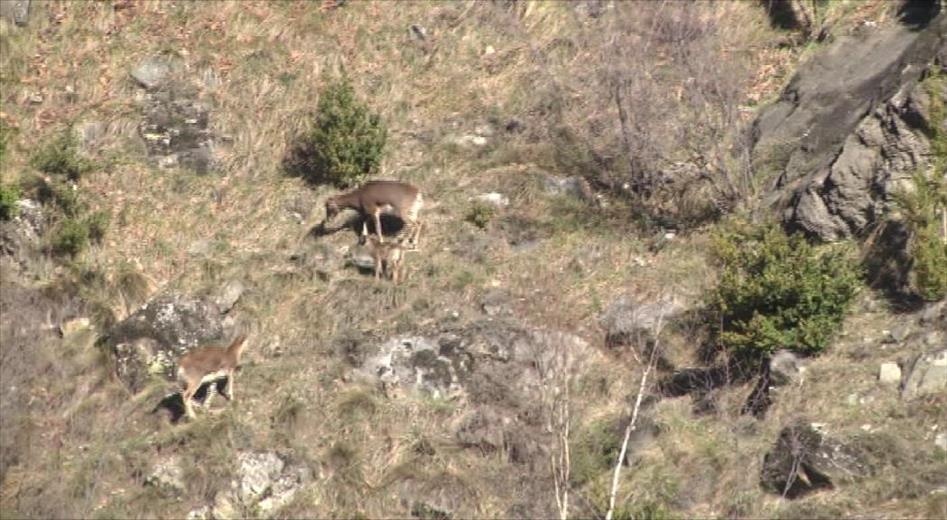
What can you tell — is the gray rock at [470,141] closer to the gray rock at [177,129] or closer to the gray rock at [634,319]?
the gray rock at [177,129]

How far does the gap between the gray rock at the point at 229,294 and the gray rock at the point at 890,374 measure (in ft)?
29.0

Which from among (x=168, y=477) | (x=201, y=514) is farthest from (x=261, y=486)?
(x=168, y=477)

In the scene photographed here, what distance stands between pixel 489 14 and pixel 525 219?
4.93 meters

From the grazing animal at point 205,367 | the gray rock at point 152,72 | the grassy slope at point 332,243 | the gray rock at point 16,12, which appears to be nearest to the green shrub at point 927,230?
the grassy slope at point 332,243

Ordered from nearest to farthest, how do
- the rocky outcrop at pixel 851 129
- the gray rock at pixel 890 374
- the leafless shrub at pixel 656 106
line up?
1. the gray rock at pixel 890 374
2. the rocky outcrop at pixel 851 129
3. the leafless shrub at pixel 656 106

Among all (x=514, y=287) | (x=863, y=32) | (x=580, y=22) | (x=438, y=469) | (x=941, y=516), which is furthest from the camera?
(x=580, y=22)

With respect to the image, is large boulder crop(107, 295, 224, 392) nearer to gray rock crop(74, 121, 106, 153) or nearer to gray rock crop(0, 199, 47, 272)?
gray rock crop(0, 199, 47, 272)

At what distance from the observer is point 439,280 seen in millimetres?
25141

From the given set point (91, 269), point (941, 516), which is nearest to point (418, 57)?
point (91, 269)

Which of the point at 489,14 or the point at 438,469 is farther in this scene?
the point at 489,14

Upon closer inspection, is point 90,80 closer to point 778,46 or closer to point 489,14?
point 489,14

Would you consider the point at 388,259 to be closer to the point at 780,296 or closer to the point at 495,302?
the point at 495,302

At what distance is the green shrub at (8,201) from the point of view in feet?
85.6

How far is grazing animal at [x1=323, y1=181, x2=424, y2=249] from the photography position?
25.6m
